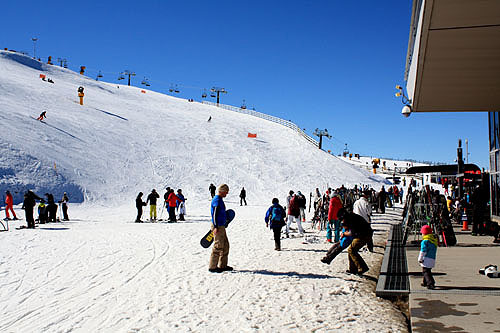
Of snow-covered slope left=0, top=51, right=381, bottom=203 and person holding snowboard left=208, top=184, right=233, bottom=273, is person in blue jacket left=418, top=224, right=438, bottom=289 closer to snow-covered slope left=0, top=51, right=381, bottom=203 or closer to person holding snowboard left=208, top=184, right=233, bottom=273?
person holding snowboard left=208, top=184, right=233, bottom=273

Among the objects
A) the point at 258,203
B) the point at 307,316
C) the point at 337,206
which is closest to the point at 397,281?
the point at 307,316

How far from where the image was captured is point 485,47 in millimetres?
7031

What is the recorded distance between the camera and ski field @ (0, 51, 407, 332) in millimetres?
5738

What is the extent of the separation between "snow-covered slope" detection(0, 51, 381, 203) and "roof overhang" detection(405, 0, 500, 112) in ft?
68.5

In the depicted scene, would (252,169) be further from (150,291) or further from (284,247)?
(150,291)

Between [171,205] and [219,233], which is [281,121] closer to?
[171,205]

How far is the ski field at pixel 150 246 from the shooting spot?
18.8 feet

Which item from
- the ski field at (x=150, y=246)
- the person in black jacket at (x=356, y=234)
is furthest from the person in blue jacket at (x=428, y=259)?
the person in black jacket at (x=356, y=234)

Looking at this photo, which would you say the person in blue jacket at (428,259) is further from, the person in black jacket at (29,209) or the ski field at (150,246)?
the person in black jacket at (29,209)

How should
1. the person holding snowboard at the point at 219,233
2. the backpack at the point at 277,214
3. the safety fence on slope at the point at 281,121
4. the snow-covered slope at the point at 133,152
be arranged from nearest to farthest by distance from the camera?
the person holding snowboard at the point at 219,233 → the backpack at the point at 277,214 → the snow-covered slope at the point at 133,152 → the safety fence on slope at the point at 281,121

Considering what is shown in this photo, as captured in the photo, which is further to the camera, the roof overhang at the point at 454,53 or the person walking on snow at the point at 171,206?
the person walking on snow at the point at 171,206

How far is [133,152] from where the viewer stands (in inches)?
1359

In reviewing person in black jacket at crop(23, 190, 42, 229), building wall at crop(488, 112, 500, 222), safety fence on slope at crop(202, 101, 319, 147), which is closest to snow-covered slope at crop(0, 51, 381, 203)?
safety fence on slope at crop(202, 101, 319, 147)

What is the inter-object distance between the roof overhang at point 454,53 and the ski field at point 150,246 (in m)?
4.34
